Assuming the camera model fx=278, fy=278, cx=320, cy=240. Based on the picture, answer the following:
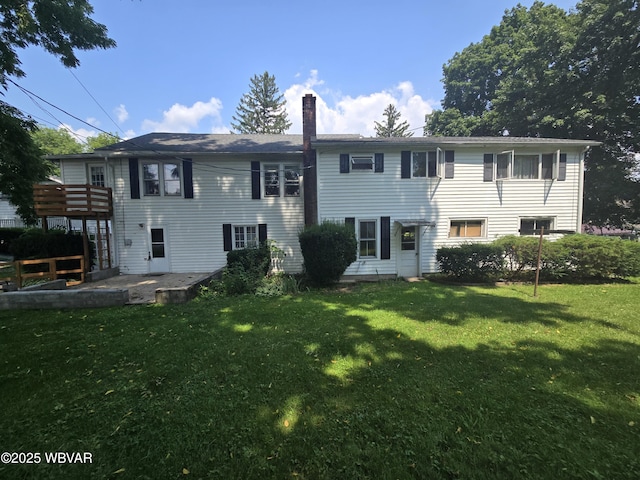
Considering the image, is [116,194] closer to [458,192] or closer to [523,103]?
[458,192]

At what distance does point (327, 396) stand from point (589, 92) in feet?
75.9

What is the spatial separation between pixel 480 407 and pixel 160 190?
12.4 m

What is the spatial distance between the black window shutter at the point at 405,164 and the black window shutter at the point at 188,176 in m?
8.58

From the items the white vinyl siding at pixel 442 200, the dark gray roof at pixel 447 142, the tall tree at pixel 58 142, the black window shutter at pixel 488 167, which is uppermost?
the tall tree at pixel 58 142

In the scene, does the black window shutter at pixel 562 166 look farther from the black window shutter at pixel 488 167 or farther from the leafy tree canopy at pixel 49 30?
the leafy tree canopy at pixel 49 30

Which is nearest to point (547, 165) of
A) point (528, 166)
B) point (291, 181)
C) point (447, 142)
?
point (528, 166)

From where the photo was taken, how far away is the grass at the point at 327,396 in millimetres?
2121

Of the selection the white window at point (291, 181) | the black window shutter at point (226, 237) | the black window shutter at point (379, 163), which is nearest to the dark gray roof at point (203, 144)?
the white window at point (291, 181)

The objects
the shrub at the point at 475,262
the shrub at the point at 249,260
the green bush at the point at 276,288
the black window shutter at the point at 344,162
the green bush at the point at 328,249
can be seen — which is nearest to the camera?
the green bush at the point at 276,288

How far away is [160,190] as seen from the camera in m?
11.4

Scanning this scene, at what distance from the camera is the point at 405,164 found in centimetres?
1124

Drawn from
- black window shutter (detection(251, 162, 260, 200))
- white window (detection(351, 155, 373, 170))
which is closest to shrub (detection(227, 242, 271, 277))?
black window shutter (detection(251, 162, 260, 200))

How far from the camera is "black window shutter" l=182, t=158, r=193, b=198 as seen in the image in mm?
11359

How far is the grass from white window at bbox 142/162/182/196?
6931 millimetres
